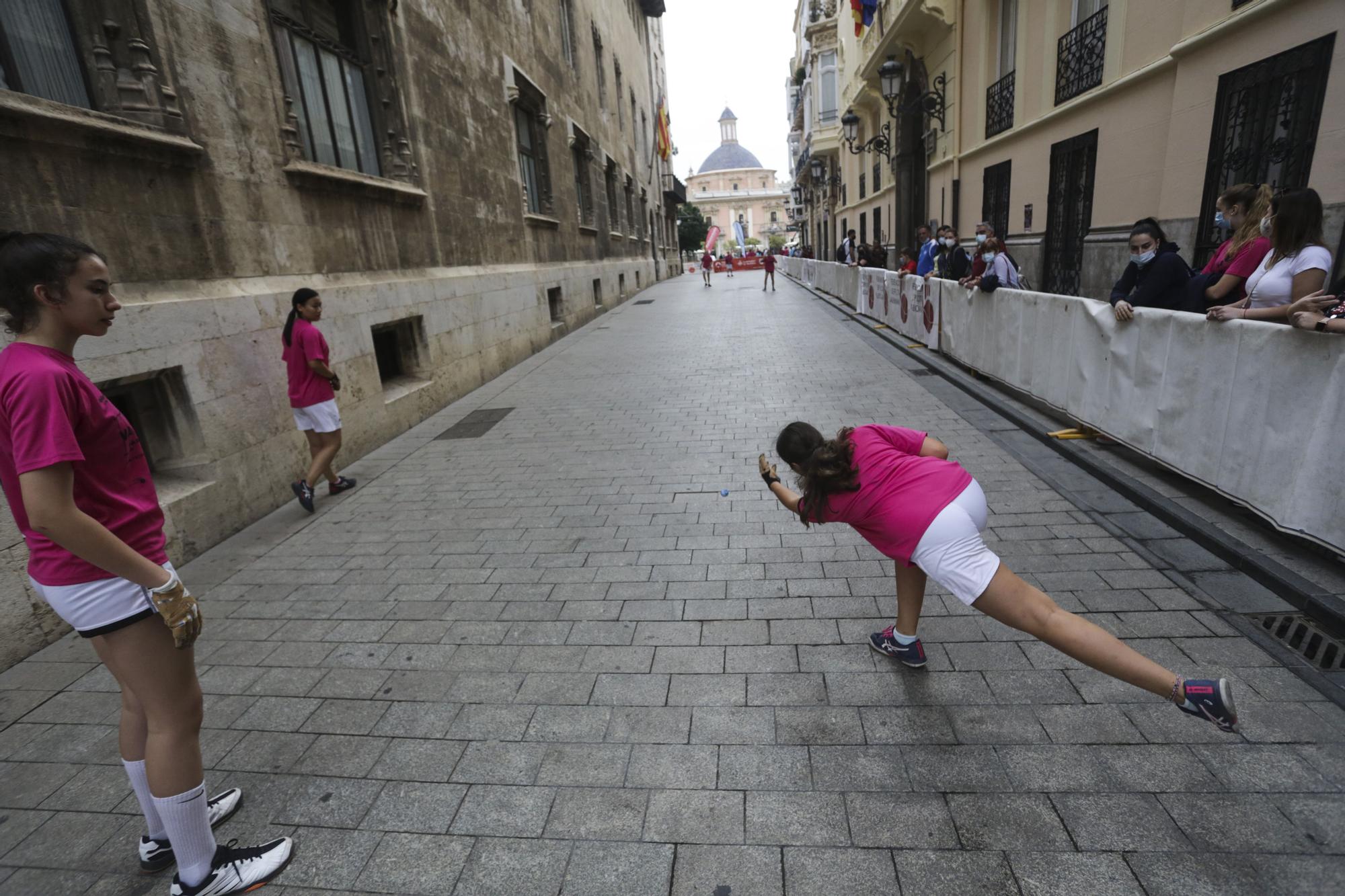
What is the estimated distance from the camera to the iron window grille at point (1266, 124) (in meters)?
6.59

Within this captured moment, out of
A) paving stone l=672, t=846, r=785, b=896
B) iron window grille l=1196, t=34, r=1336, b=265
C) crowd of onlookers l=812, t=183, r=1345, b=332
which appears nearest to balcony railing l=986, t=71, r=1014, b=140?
iron window grille l=1196, t=34, r=1336, b=265

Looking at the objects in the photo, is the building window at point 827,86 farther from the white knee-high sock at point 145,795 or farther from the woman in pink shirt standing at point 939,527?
the white knee-high sock at point 145,795

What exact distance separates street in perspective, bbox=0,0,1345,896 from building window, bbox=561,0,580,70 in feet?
29.8

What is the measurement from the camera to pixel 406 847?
7.76 ft

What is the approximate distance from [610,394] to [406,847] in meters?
7.55

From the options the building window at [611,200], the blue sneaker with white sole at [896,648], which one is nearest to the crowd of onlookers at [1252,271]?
the blue sneaker with white sole at [896,648]

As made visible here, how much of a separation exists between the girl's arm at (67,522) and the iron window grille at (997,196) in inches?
601

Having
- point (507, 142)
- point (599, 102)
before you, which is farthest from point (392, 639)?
point (599, 102)

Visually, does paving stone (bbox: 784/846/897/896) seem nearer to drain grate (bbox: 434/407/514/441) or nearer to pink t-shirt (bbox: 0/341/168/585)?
pink t-shirt (bbox: 0/341/168/585)

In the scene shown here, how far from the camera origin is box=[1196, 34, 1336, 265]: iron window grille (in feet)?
21.6

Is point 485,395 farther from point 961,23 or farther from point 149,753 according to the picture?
point 961,23

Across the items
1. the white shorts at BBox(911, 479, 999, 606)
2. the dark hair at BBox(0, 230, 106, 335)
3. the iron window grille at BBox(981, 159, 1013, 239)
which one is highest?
the iron window grille at BBox(981, 159, 1013, 239)

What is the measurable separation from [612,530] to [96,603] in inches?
127

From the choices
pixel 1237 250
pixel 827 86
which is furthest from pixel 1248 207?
pixel 827 86
